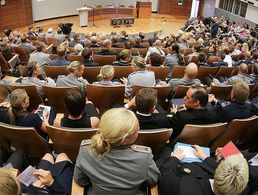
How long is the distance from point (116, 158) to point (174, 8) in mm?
21630

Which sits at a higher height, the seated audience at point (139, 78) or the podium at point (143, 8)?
the podium at point (143, 8)

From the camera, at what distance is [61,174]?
245 cm

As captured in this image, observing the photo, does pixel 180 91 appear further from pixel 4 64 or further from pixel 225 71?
pixel 4 64

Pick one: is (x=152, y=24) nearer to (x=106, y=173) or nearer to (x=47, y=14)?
(x=47, y=14)

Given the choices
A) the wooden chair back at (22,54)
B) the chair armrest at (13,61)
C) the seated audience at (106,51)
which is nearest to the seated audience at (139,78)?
the seated audience at (106,51)

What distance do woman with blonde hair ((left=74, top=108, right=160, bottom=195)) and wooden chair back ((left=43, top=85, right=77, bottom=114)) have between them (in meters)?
2.07

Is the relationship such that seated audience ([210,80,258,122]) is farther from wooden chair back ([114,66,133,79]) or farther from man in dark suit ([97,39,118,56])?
man in dark suit ([97,39,118,56])

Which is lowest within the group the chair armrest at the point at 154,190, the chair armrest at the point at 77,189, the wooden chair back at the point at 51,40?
the wooden chair back at the point at 51,40

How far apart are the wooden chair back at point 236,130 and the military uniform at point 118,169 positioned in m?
1.43

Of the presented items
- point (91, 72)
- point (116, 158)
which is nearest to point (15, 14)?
point (91, 72)

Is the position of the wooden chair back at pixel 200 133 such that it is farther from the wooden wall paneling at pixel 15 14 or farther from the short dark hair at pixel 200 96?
the wooden wall paneling at pixel 15 14

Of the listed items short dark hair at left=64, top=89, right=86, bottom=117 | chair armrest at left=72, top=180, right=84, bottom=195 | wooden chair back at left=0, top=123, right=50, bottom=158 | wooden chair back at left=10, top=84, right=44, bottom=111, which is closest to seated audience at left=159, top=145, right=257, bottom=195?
chair armrest at left=72, top=180, right=84, bottom=195

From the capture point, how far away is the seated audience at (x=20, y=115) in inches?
119

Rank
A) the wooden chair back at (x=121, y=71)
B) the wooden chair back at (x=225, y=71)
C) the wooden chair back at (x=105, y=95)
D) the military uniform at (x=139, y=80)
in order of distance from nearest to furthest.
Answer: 1. the wooden chair back at (x=105, y=95)
2. the military uniform at (x=139, y=80)
3. the wooden chair back at (x=121, y=71)
4. the wooden chair back at (x=225, y=71)
